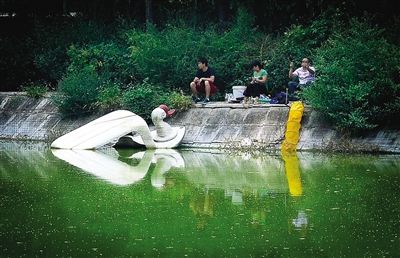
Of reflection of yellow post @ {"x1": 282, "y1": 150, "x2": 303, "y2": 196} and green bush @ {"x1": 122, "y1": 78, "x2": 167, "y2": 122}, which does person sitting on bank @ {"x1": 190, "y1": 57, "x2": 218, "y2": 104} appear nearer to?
green bush @ {"x1": 122, "y1": 78, "x2": 167, "y2": 122}

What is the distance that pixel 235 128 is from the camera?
21125 mm

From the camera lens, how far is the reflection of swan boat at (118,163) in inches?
628

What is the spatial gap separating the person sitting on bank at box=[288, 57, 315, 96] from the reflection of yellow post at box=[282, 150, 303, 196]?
199cm

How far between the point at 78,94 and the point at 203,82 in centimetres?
289

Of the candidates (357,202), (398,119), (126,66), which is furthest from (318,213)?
(126,66)

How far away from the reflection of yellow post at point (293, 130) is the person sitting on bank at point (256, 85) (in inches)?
59.5

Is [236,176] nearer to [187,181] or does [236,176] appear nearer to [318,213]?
[187,181]

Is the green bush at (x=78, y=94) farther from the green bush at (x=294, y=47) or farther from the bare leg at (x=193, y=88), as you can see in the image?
the green bush at (x=294, y=47)

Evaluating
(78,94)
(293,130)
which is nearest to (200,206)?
(293,130)

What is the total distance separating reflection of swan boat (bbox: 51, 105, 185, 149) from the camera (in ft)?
69.0

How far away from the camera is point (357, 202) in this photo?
12.9 meters

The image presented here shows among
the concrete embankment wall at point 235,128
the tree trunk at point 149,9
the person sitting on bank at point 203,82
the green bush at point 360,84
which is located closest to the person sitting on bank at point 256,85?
the concrete embankment wall at point 235,128

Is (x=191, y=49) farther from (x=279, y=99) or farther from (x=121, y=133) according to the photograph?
(x=121, y=133)

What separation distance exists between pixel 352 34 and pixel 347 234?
433 inches
